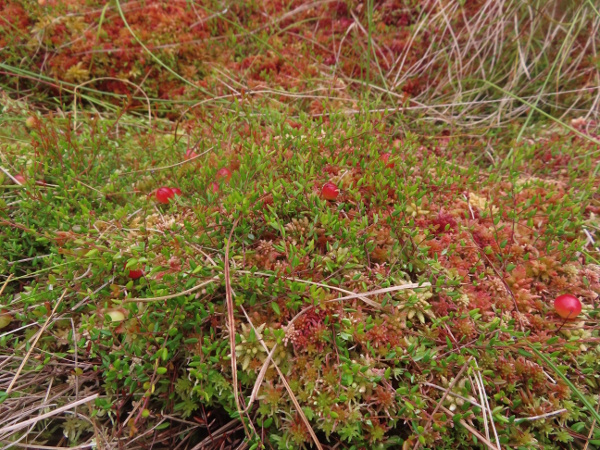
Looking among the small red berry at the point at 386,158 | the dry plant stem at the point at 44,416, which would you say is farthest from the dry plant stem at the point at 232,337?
the small red berry at the point at 386,158

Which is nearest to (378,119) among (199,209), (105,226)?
(199,209)

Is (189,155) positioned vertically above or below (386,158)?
below

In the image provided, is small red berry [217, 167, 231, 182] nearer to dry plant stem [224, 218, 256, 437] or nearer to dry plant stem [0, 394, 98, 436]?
dry plant stem [224, 218, 256, 437]

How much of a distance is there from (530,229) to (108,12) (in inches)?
190

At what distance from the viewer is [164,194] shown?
2484mm

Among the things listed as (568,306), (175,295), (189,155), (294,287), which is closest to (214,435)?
(175,295)

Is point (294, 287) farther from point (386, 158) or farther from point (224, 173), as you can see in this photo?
point (386, 158)

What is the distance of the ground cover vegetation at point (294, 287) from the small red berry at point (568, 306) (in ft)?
0.04

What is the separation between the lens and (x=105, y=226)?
7.93 feet

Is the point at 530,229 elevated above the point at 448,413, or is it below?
above

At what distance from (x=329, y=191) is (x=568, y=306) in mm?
1484

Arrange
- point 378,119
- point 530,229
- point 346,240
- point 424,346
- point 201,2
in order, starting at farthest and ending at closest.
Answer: point 201,2 < point 378,119 < point 530,229 < point 346,240 < point 424,346

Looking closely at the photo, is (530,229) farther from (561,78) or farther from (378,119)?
(561,78)

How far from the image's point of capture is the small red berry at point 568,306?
2137 millimetres
